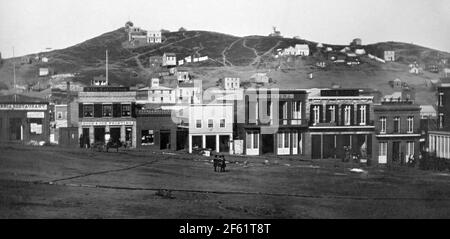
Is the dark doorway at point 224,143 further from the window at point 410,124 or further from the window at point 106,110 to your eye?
the window at point 410,124

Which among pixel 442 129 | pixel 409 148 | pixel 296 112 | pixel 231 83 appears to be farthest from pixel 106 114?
pixel 442 129

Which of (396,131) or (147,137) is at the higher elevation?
(396,131)

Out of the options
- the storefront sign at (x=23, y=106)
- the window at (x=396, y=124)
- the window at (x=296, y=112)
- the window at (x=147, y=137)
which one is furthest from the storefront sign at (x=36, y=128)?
the window at (x=396, y=124)

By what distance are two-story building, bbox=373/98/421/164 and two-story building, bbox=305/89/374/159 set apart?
32 cm

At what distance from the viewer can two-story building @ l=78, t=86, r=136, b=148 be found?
1531cm

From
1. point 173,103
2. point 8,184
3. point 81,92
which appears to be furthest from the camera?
point 81,92

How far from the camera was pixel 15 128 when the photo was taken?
1534cm

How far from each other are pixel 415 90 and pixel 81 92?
11.6 meters

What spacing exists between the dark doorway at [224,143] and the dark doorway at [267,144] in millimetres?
1105

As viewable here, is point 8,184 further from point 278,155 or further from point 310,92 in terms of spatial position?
point 310,92

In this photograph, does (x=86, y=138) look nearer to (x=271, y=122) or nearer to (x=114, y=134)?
(x=114, y=134)

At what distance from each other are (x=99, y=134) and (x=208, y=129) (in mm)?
4111

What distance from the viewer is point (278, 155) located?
13844mm
